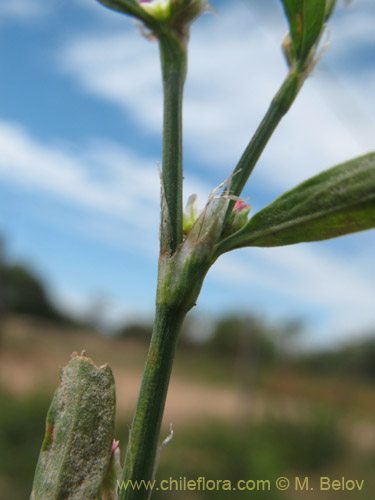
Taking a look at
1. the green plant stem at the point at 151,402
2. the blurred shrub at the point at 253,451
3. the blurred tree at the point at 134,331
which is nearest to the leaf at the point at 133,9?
the green plant stem at the point at 151,402

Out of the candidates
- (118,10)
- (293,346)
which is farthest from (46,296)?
(118,10)

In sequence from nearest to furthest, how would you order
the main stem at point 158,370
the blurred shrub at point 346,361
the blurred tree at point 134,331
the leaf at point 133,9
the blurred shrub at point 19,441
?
the main stem at point 158,370
the leaf at point 133,9
the blurred shrub at point 19,441
the blurred shrub at point 346,361
the blurred tree at point 134,331

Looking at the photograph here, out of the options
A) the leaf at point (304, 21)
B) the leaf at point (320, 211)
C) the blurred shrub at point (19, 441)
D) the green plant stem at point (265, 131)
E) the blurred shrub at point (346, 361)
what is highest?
the blurred shrub at point (346, 361)

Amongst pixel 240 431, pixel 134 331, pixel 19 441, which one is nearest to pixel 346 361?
pixel 134 331

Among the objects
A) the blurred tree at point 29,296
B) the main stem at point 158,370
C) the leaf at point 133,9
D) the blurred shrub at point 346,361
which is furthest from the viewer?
the blurred tree at point 29,296

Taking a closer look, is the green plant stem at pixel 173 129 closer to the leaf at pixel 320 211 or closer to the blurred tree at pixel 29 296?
the leaf at pixel 320 211

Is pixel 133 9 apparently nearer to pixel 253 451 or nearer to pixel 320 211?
pixel 320 211

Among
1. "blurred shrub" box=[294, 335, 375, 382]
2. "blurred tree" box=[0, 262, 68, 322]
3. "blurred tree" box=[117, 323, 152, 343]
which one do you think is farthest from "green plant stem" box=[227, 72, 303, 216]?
"blurred tree" box=[0, 262, 68, 322]
